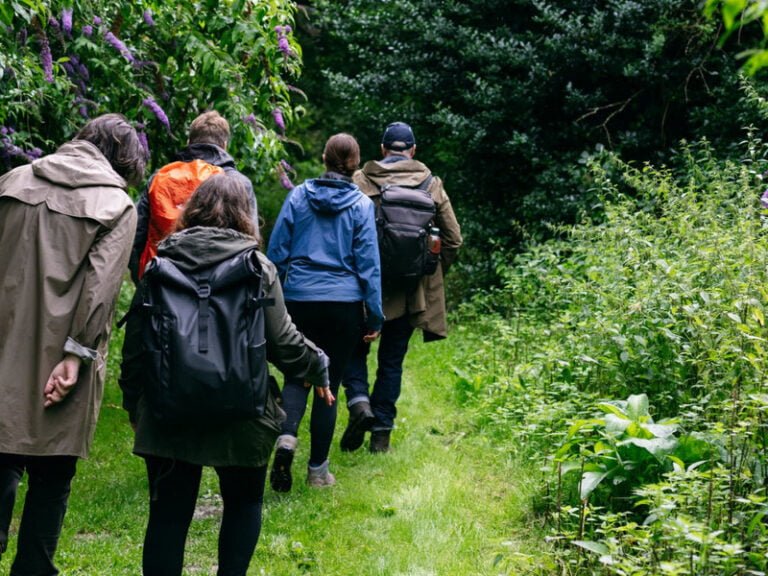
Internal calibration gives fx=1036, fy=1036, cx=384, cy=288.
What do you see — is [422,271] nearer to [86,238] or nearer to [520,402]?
[520,402]

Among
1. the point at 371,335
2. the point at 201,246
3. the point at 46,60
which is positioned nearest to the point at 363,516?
the point at 371,335

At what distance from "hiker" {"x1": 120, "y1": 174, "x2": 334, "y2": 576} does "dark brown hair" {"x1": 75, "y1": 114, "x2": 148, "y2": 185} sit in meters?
0.53

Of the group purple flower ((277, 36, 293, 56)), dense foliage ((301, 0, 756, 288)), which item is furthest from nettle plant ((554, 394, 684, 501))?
dense foliage ((301, 0, 756, 288))

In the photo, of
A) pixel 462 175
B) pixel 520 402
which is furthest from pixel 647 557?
pixel 462 175

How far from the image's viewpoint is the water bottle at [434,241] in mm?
6630

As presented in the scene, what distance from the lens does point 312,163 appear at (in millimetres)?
20172

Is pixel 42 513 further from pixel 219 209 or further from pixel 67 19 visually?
pixel 67 19

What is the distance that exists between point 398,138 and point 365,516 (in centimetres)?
254

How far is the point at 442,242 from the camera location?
6.97 meters

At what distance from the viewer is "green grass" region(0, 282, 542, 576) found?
4.83 m

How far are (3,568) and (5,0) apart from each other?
98.6 inches

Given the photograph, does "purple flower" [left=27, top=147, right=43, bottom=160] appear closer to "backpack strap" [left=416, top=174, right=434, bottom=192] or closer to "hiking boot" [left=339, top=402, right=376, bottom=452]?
"backpack strap" [left=416, top=174, right=434, bottom=192]

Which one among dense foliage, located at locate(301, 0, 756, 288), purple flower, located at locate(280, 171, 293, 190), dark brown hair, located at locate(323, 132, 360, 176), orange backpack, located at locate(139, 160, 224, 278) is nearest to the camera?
orange backpack, located at locate(139, 160, 224, 278)

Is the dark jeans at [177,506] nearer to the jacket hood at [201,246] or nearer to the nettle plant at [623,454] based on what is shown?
the jacket hood at [201,246]
